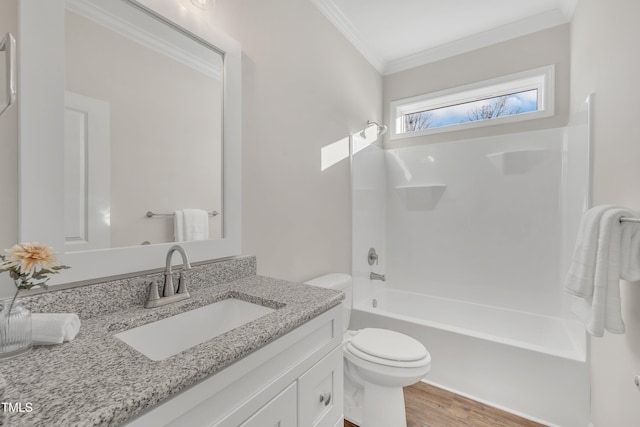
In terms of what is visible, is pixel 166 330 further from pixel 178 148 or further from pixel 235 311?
pixel 178 148

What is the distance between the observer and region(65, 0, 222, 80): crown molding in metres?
0.92

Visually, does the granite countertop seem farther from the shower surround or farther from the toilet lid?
the shower surround

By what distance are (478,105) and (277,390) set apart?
2.84m

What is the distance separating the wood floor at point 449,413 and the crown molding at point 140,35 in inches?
81.0

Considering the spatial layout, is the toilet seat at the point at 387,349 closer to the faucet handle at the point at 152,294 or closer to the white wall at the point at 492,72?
the faucet handle at the point at 152,294

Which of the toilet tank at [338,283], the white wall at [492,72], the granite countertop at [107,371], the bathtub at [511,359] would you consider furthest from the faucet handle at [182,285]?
the white wall at [492,72]

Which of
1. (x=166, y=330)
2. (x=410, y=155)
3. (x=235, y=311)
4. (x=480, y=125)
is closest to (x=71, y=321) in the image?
(x=166, y=330)

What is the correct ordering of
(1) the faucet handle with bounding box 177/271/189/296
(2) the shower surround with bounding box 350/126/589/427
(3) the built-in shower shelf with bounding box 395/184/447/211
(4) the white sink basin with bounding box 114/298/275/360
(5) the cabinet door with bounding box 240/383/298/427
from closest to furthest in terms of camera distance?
(5) the cabinet door with bounding box 240/383/298/427
(4) the white sink basin with bounding box 114/298/275/360
(1) the faucet handle with bounding box 177/271/189/296
(2) the shower surround with bounding box 350/126/589/427
(3) the built-in shower shelf with bounding box 395/184/447/211

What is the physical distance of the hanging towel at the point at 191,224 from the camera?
117cm

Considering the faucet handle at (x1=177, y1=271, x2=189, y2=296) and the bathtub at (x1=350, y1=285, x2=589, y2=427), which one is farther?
the bathtub at (x1=350, y1=285, x2=589, y2=427)

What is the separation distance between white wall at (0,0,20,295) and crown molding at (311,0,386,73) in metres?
1.68

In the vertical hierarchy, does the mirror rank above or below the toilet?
above

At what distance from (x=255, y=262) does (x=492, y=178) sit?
2.16 metres

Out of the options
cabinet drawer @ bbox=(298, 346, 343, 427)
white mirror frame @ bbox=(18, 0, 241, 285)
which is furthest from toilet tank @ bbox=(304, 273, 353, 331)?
white mirror frame @ bbox=(18, 0, 241, 285)
